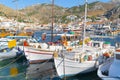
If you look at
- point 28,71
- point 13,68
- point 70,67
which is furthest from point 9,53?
point 70,67

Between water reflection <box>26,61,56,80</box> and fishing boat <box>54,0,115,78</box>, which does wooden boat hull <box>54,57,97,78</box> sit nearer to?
fishing boat <box>54,0,115,78</box>

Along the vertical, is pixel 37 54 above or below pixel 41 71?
above

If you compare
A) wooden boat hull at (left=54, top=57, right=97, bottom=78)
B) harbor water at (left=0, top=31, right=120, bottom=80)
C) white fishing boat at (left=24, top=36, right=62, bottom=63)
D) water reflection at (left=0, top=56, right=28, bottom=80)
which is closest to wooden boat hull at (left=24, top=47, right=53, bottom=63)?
white fishing boat at (left=24, top=36, right=62, bottom=63)

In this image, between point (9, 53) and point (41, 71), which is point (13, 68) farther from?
point (9, 53)

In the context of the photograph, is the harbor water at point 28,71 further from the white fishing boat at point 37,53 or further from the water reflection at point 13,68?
the white fishing boat at point 37,53

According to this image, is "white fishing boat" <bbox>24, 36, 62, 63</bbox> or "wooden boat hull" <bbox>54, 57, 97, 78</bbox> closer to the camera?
"wooden boat hull" <bbox>54, 57, 97, 78</bbox>

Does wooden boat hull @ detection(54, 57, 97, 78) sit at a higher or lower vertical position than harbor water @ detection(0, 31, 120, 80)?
higher

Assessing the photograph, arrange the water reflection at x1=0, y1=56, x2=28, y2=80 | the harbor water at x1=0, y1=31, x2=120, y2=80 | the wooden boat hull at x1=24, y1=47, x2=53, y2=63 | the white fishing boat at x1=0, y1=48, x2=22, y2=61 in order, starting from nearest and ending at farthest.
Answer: the harbor water at x1=0, y1=31, x2=120, y2=80, the water reflection at x1=0, y1=56, x2=28, y2=80, the wooden boat hull at x1=24, y1=47, x2=53, y2=63, the white fishing boat at x1=0, y1=48, x2=22, y2=61

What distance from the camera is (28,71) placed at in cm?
3306

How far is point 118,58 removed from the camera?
73.8 feet

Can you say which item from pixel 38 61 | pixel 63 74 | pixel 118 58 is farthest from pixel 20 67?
pixel 118 58

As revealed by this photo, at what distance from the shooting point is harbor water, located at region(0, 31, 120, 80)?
2876 centimetres

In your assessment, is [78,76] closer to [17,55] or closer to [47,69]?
[47,69]

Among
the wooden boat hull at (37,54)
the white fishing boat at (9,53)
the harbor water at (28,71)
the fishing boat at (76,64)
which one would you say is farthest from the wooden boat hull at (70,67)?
the white fishing boat at (9,53)
